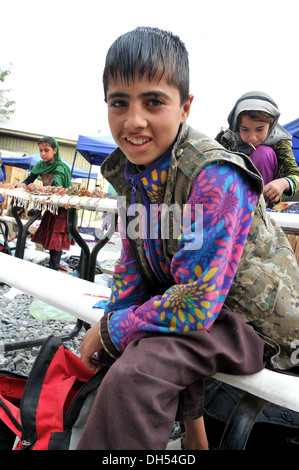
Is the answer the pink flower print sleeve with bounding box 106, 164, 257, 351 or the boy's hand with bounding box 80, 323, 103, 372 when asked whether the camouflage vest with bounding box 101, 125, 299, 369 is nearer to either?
the pink flower print sleeve with bounding box 106, 164, 257, 351

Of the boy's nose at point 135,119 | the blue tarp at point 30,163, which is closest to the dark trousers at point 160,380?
the boy's nose at point 135,119

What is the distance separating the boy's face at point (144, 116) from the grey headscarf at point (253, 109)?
1.00 meters

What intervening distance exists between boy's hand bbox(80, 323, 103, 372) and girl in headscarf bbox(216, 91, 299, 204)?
120cm

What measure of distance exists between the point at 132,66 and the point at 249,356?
0.80 meters

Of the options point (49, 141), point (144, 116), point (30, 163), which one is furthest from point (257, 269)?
point (30, 163)

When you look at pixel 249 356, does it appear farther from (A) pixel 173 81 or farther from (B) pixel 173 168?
(A) pixel 173 81

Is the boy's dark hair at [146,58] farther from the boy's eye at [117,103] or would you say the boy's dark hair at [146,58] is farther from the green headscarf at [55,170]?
the green headscarf at [55,170]

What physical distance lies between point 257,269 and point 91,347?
1.67 ft

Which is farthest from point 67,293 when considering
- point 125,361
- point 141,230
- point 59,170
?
point 59,170

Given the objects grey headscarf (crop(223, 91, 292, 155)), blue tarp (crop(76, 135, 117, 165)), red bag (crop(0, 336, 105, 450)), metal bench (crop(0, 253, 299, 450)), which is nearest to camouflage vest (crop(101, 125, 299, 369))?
metal bench (crop(0, 253, 299, 450))

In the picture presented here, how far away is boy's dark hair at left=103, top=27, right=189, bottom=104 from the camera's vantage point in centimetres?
88

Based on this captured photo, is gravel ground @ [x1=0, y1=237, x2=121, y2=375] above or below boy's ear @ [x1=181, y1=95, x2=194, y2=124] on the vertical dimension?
below

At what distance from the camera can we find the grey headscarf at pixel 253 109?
1.79 m

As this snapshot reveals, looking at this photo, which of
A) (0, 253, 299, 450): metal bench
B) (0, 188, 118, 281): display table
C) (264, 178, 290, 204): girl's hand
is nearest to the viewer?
(0, 253, 299, 450): metal bench
